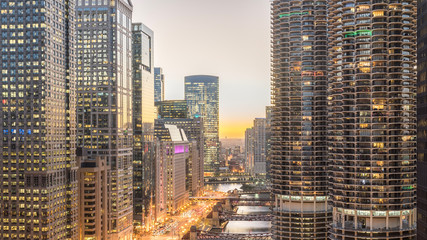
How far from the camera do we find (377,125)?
524 feet

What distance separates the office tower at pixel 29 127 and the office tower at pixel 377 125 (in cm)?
9789

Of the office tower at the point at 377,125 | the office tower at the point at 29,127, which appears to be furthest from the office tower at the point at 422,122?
the office tower at the point at 29,127

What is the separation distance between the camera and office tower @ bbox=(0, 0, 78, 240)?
183 meters

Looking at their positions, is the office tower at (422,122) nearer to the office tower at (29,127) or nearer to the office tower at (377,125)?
the office tower at (377,125)

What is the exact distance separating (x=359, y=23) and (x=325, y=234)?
7991 centimetres

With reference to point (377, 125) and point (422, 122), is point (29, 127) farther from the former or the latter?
point (422, 122)

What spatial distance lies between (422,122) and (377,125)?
61450mm

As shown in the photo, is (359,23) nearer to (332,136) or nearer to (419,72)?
(332,136)

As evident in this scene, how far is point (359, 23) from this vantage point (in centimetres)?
16162

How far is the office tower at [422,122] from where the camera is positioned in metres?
96.5

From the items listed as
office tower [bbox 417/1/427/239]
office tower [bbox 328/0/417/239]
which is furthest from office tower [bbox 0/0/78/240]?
office tower [bbox 417/1/427/239]

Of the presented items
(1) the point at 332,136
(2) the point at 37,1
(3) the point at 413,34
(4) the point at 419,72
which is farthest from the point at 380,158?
(2) the point at 37,1

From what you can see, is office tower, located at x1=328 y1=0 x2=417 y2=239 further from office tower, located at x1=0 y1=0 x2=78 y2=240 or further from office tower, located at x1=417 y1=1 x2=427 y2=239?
office tower, located at x1=0 y1=0 x2=78 y2=240

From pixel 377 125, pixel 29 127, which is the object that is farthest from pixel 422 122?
pixel 29 127
